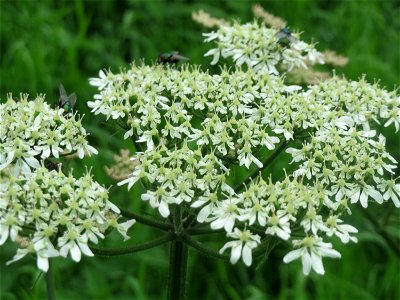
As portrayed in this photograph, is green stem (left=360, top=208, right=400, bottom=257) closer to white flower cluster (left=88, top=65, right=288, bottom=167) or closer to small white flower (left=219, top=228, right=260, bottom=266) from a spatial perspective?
white flower cluster (left=88, top=65, right=288, bottom=167)

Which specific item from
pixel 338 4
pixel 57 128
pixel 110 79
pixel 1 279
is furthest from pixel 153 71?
pixel 338 4

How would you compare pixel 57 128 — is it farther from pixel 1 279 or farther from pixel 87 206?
pixel 1 279

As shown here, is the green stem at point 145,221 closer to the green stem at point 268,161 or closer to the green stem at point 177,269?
the green stem at point 177,269

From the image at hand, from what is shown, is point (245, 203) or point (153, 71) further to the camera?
point (153, 71)

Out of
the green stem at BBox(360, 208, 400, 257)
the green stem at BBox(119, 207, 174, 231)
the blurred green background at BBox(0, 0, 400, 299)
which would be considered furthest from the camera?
the blurred green background at BBox(0, 0, 400, 299)

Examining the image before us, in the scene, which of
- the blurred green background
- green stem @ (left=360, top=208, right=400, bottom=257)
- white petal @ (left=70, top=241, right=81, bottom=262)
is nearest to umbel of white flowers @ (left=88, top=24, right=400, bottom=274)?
white petal @ (left=70, top=241, right=81, bottom=262)

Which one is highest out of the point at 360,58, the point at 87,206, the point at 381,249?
the point at 360,58
